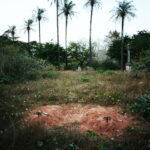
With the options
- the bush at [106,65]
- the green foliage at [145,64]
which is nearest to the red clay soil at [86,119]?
the green foliage at [145,64]

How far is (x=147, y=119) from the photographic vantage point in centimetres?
446

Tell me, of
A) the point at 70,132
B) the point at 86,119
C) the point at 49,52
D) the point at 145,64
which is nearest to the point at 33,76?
the point at 145,64

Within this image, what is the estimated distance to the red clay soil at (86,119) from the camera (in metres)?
3.91

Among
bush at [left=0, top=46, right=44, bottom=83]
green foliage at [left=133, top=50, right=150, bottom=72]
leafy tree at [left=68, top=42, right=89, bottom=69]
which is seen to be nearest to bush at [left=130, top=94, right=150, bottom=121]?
green foliage at [left=133, top=50, right=150, bottom=72]

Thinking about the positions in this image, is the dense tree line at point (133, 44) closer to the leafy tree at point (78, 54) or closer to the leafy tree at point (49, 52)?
the leafy tree at point (78, 54)

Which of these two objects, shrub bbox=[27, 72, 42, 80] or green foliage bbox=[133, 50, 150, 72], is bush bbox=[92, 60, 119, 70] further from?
green foliage bbox=[133, 50, 150, 72]

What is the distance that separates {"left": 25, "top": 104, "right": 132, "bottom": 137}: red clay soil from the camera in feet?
12.8

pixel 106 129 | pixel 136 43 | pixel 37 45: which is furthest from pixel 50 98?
pixel 37 45

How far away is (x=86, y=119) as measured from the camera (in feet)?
14.8

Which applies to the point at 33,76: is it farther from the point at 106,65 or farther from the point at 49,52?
the point at 49,52

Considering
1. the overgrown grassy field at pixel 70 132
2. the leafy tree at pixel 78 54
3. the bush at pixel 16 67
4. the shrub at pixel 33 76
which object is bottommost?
the overgrown grassy field at pixel 70 132

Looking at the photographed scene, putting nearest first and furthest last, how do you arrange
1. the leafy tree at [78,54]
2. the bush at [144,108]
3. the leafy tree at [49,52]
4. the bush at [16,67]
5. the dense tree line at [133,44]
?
the bush at [144,108] → the bush at [16,67] → the dense tree line at [133,44] → the leafy tree at [49,52] → the leafy tree at [78,54]

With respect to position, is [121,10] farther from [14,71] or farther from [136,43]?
[14,71]

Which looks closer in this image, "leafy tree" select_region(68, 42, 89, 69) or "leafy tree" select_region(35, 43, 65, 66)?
"leafy tree" select_region(35, 43, 65, 66)
